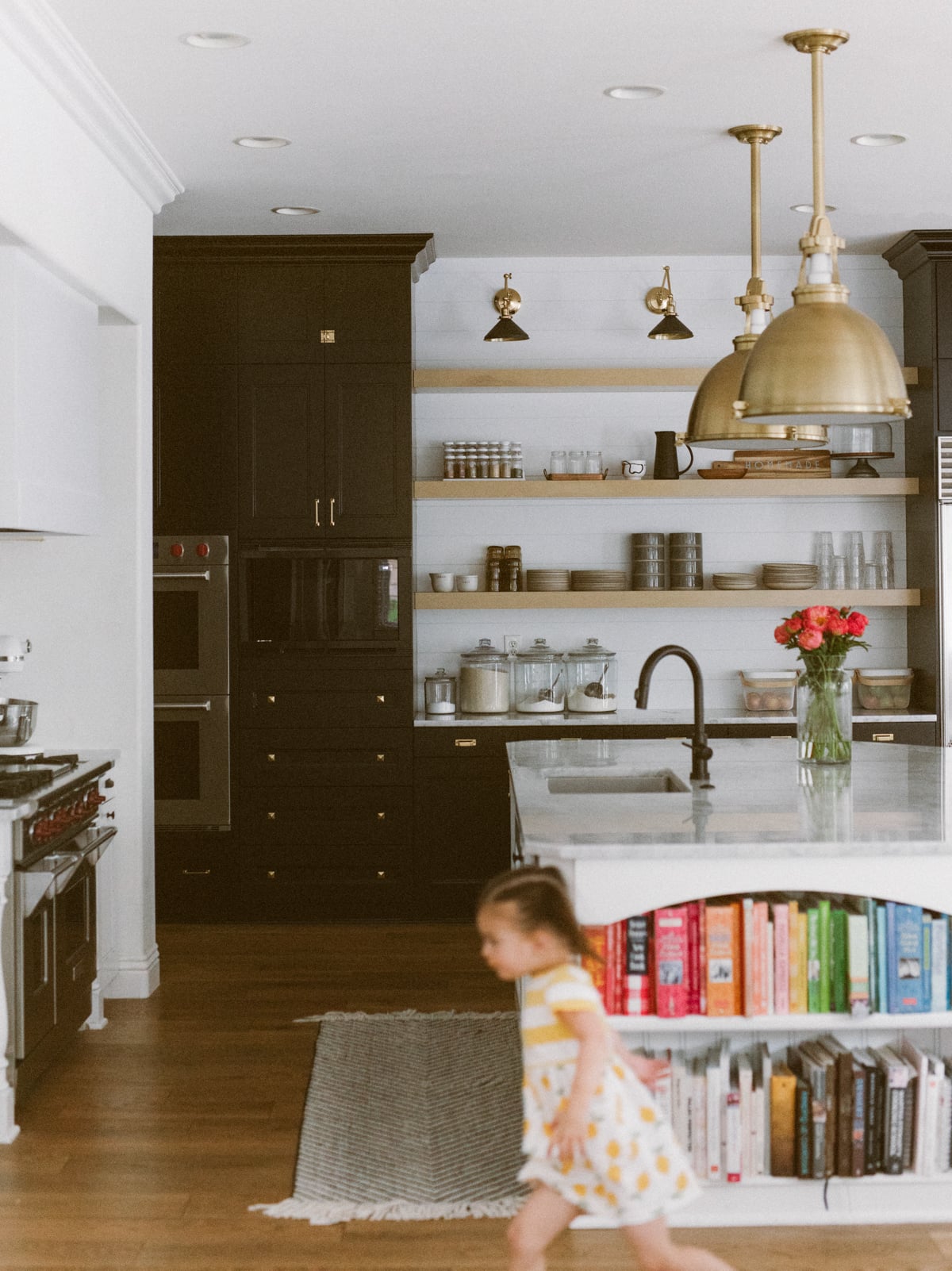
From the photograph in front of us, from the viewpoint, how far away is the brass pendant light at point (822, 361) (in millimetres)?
2926

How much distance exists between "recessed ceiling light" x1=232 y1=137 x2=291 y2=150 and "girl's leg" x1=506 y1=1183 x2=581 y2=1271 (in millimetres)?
3462

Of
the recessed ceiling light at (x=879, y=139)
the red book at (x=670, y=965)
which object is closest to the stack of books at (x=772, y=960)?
the red book at (x=670, y=965)

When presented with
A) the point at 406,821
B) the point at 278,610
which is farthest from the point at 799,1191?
the point at 278,610

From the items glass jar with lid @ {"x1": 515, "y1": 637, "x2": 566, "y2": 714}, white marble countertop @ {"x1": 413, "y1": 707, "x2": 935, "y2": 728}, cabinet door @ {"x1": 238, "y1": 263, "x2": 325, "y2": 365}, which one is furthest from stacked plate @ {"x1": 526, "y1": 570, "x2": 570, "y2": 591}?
cabinet door @ {"x1": 238, "y1": 263, "x2": 325, "y2": 365}

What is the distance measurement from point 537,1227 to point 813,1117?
897 mm

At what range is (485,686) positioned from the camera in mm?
6047

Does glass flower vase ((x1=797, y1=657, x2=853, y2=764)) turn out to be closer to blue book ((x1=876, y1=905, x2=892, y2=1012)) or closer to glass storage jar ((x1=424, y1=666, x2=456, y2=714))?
blue book ((x1=876, y1=905, x2=892, y2=1012))

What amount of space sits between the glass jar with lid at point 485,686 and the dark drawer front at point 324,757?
14.7 inches

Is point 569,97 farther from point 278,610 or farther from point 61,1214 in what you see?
point 61,1214

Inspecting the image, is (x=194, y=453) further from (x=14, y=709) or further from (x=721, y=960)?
(x=721, y=960)

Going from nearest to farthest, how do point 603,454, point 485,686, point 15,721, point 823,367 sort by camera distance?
1. point 823,367
2. point 15,721
3. point 485,686
4. point 603,454

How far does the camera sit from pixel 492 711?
238 inches

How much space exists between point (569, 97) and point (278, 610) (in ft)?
8.36

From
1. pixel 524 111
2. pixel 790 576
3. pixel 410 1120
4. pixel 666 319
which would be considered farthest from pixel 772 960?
pixel 666 319
